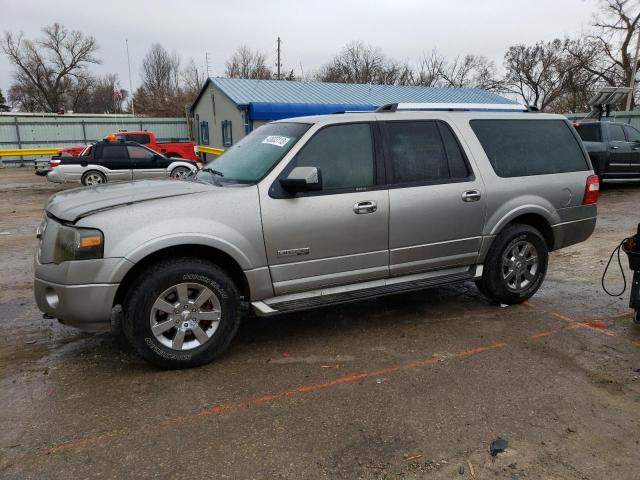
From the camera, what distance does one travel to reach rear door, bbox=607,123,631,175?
45.0ft

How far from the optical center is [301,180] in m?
3.70

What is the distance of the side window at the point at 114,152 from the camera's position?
16391mm

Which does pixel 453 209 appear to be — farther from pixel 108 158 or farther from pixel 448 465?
pixel 108 158

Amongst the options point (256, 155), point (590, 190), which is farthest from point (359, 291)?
point (590, 190)

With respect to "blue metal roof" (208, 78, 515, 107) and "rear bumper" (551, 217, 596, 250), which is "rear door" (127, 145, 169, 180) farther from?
"rear bumper" (551, 217, 596, 250)

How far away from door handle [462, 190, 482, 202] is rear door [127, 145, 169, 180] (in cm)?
1386

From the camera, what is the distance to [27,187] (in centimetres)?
1841

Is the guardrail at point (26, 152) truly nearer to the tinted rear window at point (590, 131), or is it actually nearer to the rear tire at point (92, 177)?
the rear tire at point (92, 177)

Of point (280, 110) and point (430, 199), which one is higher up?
point (280, 110)

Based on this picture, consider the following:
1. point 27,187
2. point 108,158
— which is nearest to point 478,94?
point 108,158

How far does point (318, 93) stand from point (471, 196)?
2136cm

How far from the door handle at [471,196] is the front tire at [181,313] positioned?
7.24ft

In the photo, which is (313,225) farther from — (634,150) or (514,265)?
(634,150)

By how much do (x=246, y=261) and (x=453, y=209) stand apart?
1942 mm
